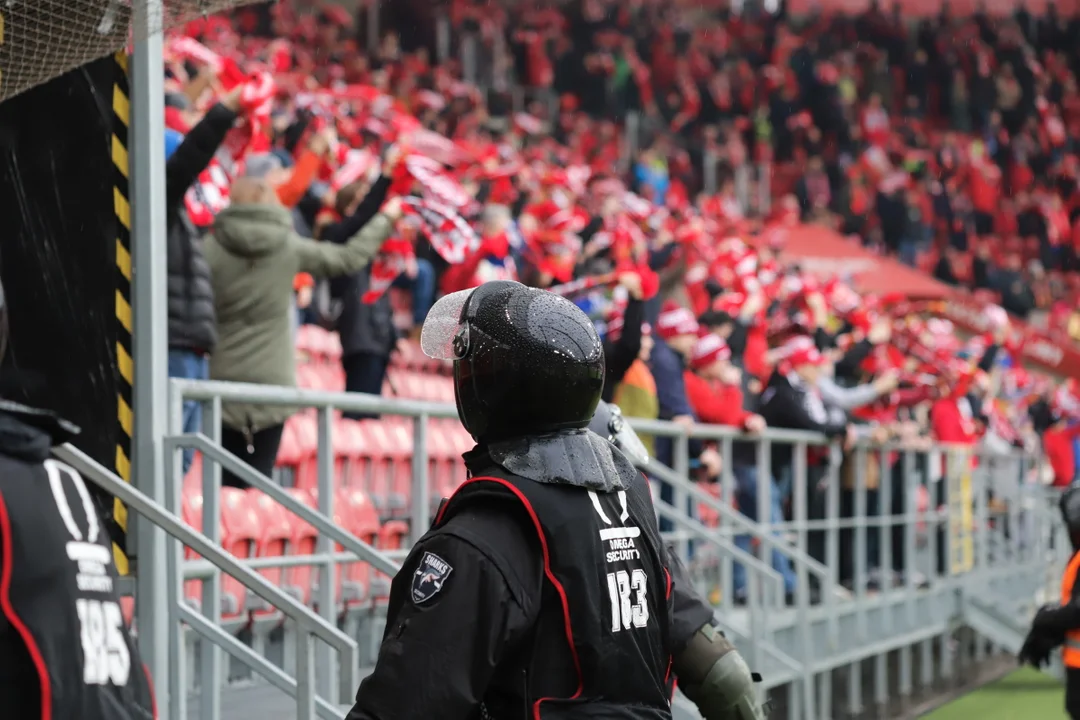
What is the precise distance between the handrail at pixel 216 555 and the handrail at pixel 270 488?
51 centimetres

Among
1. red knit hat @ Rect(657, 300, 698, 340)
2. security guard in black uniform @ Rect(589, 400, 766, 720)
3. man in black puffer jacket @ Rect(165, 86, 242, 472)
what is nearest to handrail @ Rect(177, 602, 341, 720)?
man in black puffer jacket @ Rect(165, 86, 242, 472)

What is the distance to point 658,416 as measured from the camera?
9.66m

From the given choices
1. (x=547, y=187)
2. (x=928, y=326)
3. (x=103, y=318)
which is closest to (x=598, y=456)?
(x=103, y=318)

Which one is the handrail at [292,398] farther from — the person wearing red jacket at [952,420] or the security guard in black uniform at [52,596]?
the person wearing red jacket at [952,420]

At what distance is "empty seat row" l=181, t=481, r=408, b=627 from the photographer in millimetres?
5906

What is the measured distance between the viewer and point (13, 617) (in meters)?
2.45

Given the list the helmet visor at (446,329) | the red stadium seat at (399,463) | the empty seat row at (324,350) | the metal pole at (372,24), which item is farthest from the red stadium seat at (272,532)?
the metal pole at (372,24)

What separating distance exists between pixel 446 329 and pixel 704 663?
885 mm

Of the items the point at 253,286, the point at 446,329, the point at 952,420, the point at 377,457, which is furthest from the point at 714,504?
the point at 952,420

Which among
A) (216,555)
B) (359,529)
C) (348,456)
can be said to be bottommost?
(359,529)

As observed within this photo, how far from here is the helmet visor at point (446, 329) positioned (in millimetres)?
2953

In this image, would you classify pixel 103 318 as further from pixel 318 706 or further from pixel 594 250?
pixel 594 250

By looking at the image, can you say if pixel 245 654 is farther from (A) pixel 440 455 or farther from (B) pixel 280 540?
(A) pixel 440 455

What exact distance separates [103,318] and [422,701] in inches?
104
